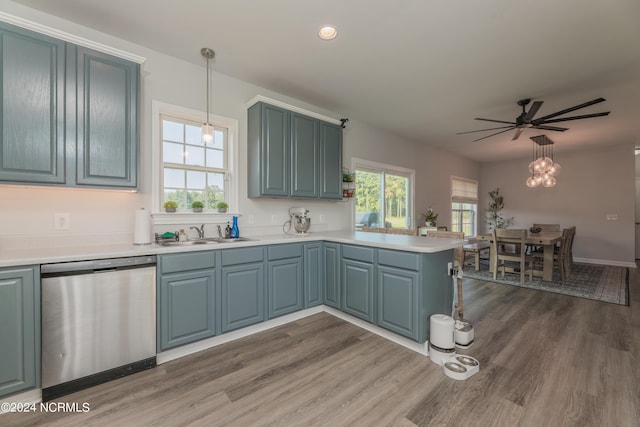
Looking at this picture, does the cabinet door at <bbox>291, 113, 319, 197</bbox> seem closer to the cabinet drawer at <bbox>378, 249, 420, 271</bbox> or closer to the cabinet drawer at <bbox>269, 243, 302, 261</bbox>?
the cabinet drawer at <bbox>269, 243, 302, 261</bbox>

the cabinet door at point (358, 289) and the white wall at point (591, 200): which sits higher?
the white wall at point (591, 200)

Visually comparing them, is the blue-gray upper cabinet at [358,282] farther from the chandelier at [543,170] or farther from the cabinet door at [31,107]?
the chandelier at [543,170]

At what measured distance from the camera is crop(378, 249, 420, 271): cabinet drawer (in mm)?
2289

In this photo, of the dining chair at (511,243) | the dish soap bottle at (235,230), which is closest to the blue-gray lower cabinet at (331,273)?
the dish soap bottle at (235,230)

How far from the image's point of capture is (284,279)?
2844mm

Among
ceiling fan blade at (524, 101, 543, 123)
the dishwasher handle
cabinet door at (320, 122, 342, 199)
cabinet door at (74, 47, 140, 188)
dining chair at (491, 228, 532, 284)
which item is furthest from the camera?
dining chair at (491, 228, 532, 284)

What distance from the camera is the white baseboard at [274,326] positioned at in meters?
2.26

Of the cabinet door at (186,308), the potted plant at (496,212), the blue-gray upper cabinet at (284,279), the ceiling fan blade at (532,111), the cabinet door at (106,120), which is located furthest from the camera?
the potted plant at (496,212)

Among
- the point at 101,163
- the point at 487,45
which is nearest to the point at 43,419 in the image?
the point at 101,163

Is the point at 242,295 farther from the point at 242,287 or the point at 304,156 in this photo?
the point at 304,156

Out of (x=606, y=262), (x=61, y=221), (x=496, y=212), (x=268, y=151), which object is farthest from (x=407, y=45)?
(x=606, y=262)

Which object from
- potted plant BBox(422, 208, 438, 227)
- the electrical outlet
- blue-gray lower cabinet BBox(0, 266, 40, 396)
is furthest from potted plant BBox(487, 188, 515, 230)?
blue-gray lower cabinet BBox(0, 266, 40, 396)

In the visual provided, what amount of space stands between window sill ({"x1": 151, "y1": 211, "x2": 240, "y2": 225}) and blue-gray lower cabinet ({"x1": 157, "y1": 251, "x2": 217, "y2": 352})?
0.63 m

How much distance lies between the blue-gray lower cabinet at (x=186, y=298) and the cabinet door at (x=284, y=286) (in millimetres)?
583
